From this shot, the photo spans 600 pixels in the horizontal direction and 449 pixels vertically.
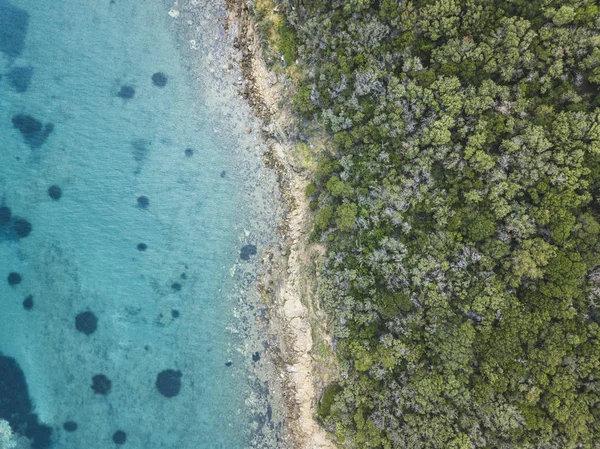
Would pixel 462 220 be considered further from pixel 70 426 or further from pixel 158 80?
pixel 70 426

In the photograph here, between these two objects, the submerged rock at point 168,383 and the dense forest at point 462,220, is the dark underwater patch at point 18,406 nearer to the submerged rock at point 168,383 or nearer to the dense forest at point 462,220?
the submerged rock at point 168,383

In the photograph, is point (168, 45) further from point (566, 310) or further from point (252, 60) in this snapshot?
point (566, 310)

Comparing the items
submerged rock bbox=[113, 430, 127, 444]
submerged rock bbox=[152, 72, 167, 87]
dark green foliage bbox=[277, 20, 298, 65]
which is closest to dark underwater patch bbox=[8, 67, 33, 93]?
submerged rock bbox=[152, 72, 167, 87]

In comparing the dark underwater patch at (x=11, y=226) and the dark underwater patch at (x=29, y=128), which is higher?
the dark underwater patch at (x=29, y=128)


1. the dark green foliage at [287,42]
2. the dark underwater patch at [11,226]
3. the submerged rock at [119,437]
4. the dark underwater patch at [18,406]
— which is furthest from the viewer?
the dark underwater patch at [11,226]

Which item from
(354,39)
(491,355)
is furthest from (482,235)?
(354,39)

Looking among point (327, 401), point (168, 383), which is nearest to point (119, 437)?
point (168, 383)

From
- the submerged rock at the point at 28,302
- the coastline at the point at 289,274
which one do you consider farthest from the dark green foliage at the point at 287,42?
the submerged rock at the point at 28,302
